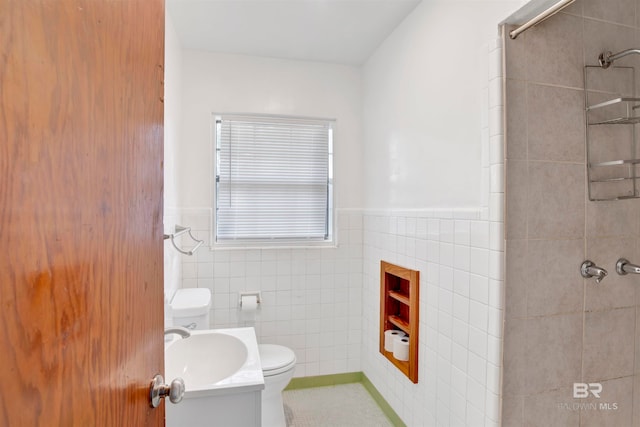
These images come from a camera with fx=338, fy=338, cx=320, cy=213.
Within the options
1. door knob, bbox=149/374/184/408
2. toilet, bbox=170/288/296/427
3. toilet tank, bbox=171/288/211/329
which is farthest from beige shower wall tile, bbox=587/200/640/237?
toilet tank, bbox=171/288/211/329

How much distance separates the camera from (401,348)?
198 cm

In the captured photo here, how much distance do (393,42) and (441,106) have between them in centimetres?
77

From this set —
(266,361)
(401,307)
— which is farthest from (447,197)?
(266,361)

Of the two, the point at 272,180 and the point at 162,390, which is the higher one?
the point at 272,180

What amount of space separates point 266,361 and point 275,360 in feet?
0.18

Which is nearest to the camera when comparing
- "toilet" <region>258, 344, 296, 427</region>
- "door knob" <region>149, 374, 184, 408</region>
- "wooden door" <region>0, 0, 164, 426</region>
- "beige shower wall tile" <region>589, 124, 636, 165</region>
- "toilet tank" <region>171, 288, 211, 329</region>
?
"wooden door" <region>0, 0, 164, 426</region>

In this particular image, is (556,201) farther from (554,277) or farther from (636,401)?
(636,401)

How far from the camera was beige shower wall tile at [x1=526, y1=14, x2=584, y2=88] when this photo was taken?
1.36m

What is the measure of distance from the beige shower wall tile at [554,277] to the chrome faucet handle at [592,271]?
2 centimetres

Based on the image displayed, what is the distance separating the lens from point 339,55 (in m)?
2.54

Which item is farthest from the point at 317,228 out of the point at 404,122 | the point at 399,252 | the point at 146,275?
the point at 146,275

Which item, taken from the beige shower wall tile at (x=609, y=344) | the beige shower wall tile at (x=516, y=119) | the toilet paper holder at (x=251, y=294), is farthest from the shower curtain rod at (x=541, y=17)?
the toilet paper holder at (x=251, y=294)

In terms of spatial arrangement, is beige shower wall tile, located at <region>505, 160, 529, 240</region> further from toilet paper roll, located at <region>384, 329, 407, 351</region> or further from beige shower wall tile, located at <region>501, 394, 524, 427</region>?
toilet paper roll, located at <region>384, 329, 407, 351</region>

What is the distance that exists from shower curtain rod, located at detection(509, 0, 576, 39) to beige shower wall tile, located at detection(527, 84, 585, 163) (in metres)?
0.21
